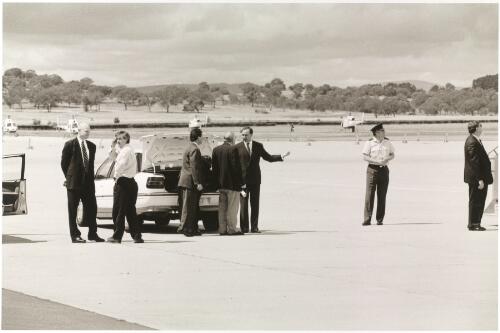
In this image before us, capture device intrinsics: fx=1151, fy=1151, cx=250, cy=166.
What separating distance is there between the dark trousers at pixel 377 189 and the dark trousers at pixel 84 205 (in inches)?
195

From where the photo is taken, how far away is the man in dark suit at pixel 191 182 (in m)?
17.3

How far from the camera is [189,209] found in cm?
1747

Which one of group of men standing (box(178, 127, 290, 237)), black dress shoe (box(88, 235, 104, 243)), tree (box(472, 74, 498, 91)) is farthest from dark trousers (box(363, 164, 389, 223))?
tree (box(472, 74, 498, 91))

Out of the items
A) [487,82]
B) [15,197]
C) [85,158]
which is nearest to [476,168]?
[85,158]

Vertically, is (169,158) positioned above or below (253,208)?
above

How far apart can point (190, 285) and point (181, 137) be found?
→ 6.42 meters

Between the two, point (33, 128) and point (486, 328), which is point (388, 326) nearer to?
point (486, 328)

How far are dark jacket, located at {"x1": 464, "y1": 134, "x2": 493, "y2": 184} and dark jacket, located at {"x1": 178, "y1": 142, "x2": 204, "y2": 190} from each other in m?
4.17

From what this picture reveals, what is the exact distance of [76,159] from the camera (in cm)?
1638

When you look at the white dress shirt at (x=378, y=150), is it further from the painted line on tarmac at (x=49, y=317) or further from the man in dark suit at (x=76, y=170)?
the painted line on tarmac at (x=49, y=317)

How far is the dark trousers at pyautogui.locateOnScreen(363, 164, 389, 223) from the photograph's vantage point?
63.1 feet

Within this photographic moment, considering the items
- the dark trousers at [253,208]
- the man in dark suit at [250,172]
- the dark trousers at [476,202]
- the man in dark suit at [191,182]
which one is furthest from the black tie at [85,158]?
the dark trousers at [476,202]

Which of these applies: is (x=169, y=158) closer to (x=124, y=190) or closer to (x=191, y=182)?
(x=191, y=182)

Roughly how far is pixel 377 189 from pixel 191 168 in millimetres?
3566
